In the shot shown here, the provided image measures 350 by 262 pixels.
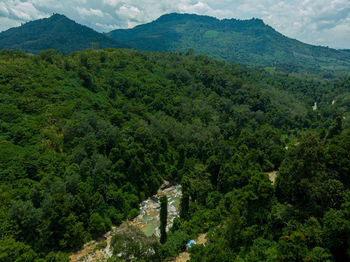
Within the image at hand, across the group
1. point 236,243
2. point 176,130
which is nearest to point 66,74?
point 176,130

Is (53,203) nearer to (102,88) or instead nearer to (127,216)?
(127,216)

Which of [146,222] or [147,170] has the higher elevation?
[147,170]

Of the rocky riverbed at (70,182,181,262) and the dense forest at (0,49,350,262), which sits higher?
the dense forest at (0,49,350,262)

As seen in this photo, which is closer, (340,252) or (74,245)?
(340,252)

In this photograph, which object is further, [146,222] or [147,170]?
[147,170]
